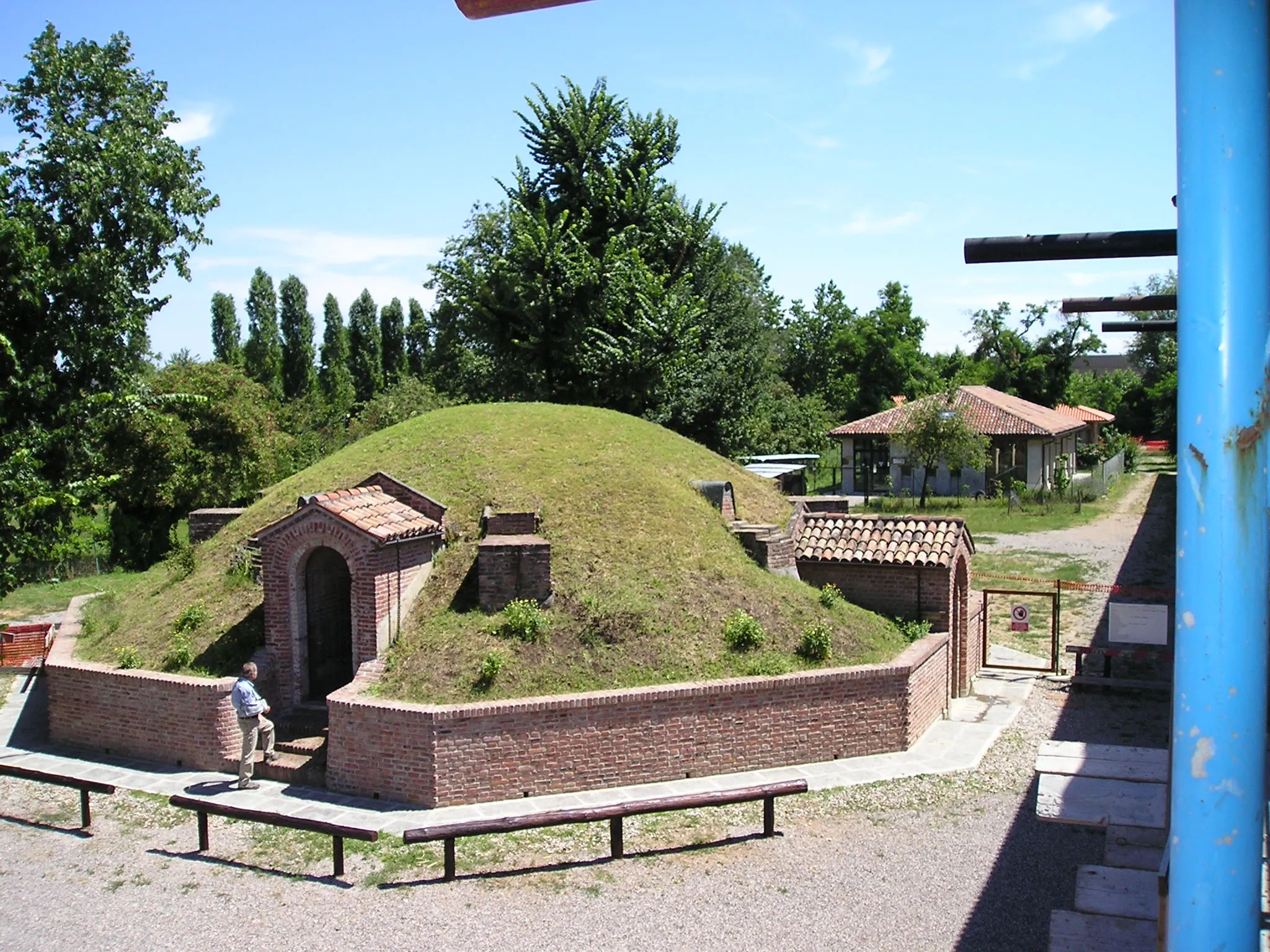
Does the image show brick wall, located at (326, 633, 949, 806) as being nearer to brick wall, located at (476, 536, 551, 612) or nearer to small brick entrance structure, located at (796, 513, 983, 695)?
brick wall, located at (476, 536, 551, 612)

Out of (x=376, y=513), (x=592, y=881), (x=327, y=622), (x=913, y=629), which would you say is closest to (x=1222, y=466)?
(x=592, y=881)

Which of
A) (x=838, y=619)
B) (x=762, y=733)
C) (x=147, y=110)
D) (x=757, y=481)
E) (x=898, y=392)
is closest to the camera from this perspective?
(x=762, y=733)

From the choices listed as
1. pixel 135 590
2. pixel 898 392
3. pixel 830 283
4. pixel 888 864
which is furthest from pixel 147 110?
pixel 830 283

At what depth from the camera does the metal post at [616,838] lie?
10.5 m

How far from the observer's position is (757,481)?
20.5 metres

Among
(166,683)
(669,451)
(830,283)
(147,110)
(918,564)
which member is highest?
(830,283)

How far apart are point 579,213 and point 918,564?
1821 centimetres

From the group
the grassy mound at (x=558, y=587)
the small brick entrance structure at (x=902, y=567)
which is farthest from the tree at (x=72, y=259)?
the small brick entrance structure at (x=902, y=567)

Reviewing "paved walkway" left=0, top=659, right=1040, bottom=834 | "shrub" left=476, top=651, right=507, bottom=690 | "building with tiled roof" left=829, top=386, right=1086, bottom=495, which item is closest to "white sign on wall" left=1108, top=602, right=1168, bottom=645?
"paved walkway" left=0, top=659, right=1040, bottom=834

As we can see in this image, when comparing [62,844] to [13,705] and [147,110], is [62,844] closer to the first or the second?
[13,705]

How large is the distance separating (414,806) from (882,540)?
8486mm

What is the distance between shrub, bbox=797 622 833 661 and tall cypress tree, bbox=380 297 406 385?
52428 millimetres

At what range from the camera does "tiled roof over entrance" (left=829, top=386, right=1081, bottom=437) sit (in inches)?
1695

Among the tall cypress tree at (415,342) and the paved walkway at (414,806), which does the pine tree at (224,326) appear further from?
the paved walkway at (414,806)
